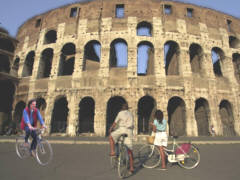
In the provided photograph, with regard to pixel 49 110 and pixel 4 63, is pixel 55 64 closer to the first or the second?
pixel 49 110

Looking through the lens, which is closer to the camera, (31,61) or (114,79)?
(114,79)

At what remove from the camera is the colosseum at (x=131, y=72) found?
12258 millimetres

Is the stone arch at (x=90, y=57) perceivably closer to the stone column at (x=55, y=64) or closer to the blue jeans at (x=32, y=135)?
the stone column at (x=55, y=64)

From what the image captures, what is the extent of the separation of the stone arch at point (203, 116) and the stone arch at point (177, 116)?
82.5 inches

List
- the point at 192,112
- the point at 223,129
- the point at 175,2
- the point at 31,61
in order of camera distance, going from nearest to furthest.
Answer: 1. the point at 192,112
2. the point at 223,129
3. the point at 175,2
4. the point at 31,61

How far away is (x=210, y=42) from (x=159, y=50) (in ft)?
18.8

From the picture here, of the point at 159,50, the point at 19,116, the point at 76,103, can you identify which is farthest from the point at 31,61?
the point at 159,50

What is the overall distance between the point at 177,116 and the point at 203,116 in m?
2.34

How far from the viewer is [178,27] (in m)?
14.2

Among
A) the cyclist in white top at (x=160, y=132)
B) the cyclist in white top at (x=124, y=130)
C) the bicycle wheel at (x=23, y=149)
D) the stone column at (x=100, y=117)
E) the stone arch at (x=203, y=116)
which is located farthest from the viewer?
the stone arch at (x=203, y=116)

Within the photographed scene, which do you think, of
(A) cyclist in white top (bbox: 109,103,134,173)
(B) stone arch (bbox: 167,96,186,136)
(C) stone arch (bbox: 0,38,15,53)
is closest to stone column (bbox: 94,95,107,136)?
(B) stone arch (bbox: 167,96,186,136)

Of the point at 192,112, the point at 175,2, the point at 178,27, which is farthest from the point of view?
the point at 175,2

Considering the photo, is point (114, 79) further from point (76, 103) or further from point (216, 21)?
point (216, 21)

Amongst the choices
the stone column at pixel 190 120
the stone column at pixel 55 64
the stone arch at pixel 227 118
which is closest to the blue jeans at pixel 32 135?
the stone column at pixel 55 64
